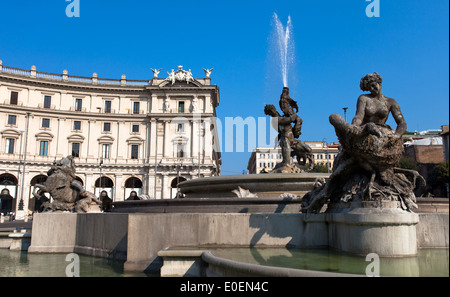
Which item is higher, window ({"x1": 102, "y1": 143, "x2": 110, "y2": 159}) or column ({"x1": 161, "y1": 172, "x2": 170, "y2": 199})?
window ({"x1": 102, "y1": 143, "x2": 110, "y2": 159})

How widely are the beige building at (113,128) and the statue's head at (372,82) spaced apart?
4861cm

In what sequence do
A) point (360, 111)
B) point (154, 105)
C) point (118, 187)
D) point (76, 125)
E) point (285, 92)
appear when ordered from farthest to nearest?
point (154, 105), point (76, 125), point (118, 187), point (285, 92), point (360, 111)

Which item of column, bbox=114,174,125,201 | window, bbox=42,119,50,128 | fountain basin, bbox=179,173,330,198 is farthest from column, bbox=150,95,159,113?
fountain basin, bbox=179,173,330,198

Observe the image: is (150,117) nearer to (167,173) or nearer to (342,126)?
(167,173)

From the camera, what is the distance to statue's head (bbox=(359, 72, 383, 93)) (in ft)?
17.3

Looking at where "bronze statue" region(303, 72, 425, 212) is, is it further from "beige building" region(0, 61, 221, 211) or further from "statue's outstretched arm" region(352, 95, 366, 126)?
"beige building" region(0, 61, 221, 211)

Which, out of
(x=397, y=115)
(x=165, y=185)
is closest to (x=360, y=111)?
(x=397, y=115)

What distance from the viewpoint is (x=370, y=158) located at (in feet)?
15.5

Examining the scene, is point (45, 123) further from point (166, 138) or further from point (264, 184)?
point (264, 184)

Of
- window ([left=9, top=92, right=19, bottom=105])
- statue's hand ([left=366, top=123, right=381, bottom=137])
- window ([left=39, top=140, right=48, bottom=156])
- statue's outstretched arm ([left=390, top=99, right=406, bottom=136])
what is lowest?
statue's hand ([left=366, top=123, right=381, bottom=137])

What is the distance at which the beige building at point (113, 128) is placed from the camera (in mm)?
52250

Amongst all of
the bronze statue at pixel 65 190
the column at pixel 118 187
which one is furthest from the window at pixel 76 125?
the bronze statue at pixel 65 190

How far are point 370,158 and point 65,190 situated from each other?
24.3 ft

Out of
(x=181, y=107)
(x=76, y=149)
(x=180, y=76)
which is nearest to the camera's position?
(x=76, y=149)
